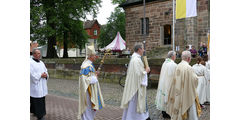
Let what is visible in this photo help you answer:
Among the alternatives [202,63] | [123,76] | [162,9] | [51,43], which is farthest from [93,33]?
[202,63]

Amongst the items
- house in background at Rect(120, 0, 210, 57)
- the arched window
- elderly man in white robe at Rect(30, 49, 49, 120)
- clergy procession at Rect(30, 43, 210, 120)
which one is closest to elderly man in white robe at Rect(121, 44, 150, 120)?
clergy procession at Rect(30, 43, 210, 120)

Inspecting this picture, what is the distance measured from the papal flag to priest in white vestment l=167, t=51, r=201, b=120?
733 centimetres

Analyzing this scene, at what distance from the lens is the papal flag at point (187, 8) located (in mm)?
10940

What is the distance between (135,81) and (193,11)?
7990 millimetres

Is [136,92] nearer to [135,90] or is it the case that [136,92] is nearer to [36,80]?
[135,90]

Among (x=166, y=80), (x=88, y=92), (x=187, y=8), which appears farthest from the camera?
(x=187, y=8)

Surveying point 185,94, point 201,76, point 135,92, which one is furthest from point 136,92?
point 201,76

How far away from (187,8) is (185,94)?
25.9ft

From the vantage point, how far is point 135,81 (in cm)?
475

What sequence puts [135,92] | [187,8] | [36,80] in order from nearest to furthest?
[135,92], [36,80], [187,8]

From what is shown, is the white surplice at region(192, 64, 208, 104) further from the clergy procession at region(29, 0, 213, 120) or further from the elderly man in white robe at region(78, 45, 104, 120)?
the elderly man in white robe at region(78, 45, 104, 120)

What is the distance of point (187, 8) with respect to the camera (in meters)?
11.0

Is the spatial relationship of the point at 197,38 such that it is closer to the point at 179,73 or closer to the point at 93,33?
the point at 179,73

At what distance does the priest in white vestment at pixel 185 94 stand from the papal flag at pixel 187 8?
7.33m
